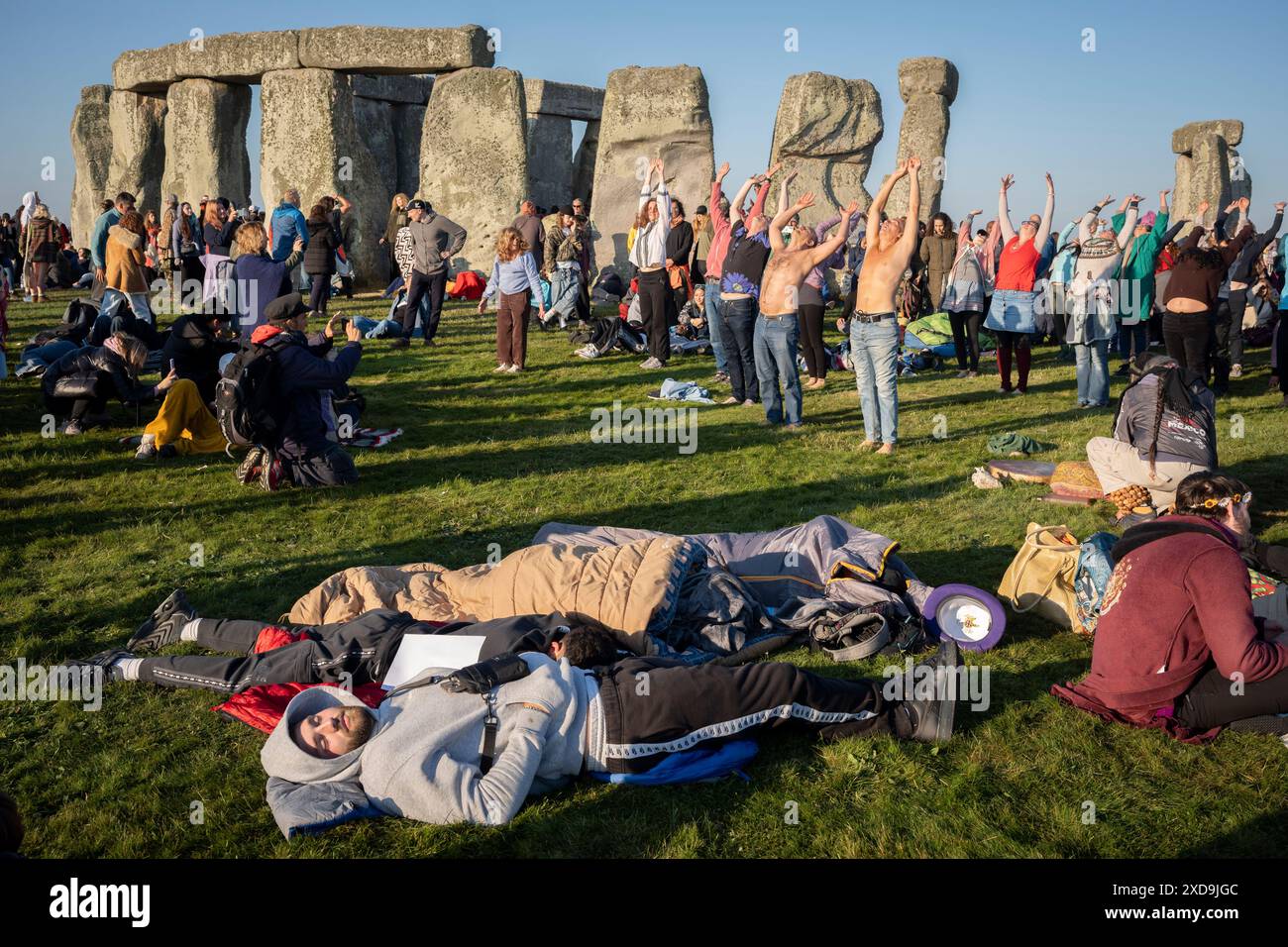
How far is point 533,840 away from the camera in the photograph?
153 inches

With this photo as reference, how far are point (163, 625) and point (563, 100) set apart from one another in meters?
24.0

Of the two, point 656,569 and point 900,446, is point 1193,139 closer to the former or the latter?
point 900,446

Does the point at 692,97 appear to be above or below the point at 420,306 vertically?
above

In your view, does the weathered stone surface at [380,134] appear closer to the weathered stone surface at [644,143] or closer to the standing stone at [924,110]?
the weathered stone surface at [644,143]

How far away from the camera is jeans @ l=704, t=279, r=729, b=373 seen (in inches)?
480

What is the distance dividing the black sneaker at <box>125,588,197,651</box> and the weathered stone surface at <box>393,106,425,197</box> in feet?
74.1

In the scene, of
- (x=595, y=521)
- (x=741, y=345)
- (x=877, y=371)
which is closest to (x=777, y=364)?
(x=741, y=345)

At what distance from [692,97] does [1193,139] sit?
12.4m

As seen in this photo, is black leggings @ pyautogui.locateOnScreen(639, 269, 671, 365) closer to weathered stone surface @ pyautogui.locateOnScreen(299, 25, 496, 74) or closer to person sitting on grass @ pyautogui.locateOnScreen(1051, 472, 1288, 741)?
weathered stone surface @ pyautogui.locateOnScreen(299, 25, 496, 74)

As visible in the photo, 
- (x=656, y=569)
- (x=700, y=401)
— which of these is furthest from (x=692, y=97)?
(x=656, y=569)

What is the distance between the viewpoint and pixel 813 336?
507 inches

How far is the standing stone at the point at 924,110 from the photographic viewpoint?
21.9 m

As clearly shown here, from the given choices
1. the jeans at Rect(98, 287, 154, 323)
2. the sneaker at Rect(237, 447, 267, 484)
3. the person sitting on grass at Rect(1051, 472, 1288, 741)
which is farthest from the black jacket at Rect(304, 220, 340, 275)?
the person sitting on grass at Rect(1051, 472, 1288, 741)
